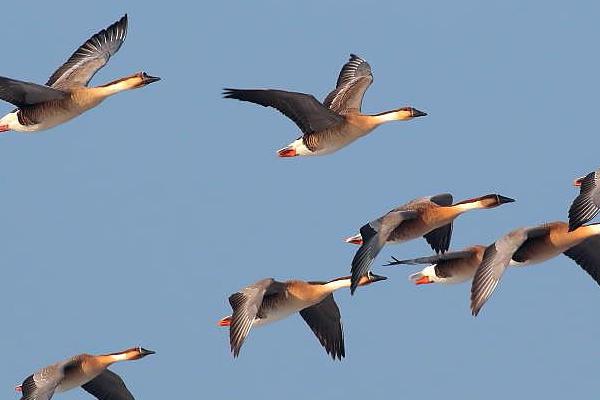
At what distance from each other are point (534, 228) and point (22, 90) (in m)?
7.55

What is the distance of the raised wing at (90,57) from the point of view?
91.1 feet

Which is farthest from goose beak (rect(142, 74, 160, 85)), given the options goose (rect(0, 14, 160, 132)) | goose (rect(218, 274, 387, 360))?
goose (rect(218, 274, 387, 360))

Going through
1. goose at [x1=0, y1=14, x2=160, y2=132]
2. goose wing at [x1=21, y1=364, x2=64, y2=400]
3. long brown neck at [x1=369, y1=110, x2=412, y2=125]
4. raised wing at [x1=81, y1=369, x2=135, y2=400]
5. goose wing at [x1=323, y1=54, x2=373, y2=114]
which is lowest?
raised wing at [x1=81, y1=369, x2=135, y2=400]

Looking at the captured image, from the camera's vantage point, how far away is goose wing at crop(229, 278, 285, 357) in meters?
23.9

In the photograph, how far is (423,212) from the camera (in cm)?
2555

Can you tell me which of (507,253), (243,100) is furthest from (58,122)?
(507,253)

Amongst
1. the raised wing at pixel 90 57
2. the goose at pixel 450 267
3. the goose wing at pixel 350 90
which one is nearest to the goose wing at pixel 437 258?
the goose at pixel 450 267

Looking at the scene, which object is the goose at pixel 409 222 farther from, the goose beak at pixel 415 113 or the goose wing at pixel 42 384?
the goose wing at pixel 42 384

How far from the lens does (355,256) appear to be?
24328mm

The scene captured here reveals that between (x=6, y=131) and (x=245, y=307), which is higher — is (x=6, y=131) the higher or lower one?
the higher one

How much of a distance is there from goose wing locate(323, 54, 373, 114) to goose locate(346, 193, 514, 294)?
2.13 m

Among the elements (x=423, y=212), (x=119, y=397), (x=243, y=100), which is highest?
(x=243, y=100)

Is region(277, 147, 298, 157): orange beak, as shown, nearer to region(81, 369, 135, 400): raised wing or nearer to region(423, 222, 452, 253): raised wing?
region(423, 222, 452, 253): raised wing

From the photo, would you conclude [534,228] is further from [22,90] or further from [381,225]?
[22,90]
